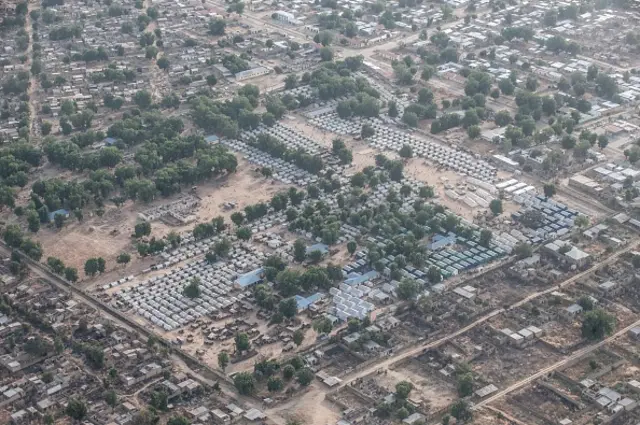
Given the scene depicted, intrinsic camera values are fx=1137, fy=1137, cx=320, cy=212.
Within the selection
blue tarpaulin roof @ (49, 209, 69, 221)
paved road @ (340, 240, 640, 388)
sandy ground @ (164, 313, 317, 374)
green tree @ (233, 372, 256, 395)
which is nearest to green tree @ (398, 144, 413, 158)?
paved road @ (340, 240, 640, 388)

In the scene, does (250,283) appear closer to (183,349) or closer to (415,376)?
(183,349)

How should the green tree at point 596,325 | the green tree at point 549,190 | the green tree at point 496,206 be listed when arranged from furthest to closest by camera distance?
1. the green tree at point 549,190
2. the green tree at point 496,206
3. the green tree at point 596,325

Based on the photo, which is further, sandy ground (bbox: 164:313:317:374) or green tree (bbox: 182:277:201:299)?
green tree (bbox: 182:277:201:299)

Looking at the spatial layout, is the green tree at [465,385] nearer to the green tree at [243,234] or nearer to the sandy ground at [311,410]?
the sandy ground at [311,410]

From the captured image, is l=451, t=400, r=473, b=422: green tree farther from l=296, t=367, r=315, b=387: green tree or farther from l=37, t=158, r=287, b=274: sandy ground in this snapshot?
l=37, t=158, r=287, b=274: sandy ground

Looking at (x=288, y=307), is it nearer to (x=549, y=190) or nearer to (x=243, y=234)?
(x=243, y=234)

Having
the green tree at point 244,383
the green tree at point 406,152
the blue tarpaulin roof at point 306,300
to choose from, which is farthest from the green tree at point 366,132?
the green tree at point 244,383

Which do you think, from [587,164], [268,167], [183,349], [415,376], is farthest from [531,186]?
[183,349]
